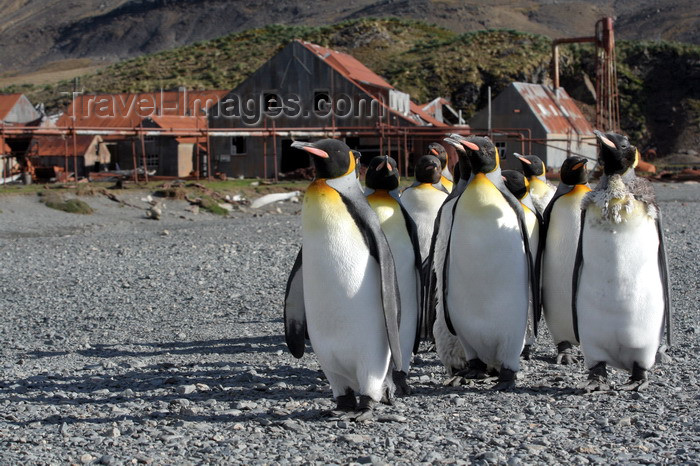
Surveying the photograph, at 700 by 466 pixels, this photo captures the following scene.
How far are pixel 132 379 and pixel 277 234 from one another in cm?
907

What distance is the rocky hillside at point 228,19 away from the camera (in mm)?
110250

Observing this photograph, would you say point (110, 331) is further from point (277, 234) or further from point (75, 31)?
point (75, 31)

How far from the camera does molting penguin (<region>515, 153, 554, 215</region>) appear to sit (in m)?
6.81

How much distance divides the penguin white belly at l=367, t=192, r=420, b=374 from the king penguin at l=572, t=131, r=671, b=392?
3.09 feet

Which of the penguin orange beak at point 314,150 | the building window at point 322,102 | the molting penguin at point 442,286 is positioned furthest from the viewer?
the building window at point 322,102

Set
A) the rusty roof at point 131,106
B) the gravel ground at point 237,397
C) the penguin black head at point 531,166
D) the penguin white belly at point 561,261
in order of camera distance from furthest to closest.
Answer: the rusty roof at point 131,106 < the penguin black head at point 531,166 < the penguin white belly at point 561,261 < the gravel ground at point 237,397

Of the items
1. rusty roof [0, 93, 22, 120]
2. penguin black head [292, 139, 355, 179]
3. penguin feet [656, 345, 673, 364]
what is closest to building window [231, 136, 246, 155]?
rusty roof [0, 93, 22, 120]

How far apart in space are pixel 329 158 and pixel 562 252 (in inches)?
79.9

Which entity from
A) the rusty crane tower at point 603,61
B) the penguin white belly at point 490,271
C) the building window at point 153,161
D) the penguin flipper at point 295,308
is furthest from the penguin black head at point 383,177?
the rusty crane tower at point 603,61

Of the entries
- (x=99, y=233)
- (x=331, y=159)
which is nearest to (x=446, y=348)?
(x=331, y=159)

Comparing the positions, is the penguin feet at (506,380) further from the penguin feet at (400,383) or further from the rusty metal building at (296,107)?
the rusty metal building at (296,107)

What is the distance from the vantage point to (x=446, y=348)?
5445 millimetres

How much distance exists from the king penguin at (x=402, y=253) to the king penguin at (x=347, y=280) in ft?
1.10

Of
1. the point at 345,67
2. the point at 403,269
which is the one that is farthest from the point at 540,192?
the point at 345,67
